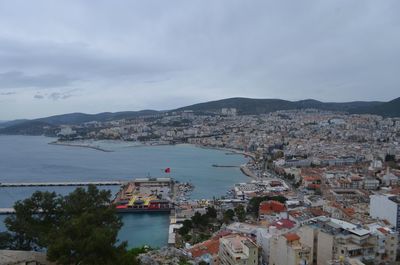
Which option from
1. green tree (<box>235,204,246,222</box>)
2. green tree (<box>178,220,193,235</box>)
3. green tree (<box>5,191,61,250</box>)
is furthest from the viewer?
green tree (<box>235,204,246,222</box>)

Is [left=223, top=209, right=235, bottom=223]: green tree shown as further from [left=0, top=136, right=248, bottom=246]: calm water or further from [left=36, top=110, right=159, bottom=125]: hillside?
[left=36, top=110, right=159, bottom=125]: hillside

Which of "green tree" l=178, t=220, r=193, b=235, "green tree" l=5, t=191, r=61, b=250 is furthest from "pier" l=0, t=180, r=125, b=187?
"green tree" l=5, t=191, r=61, b=250

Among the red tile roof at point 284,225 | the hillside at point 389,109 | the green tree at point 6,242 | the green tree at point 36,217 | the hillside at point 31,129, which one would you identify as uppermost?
the hillside at point 389,109

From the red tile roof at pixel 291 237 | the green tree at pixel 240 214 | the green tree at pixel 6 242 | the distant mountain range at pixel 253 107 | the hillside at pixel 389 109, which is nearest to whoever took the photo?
the green tree at pixel 6 242

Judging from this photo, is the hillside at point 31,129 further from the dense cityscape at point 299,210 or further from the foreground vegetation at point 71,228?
the foreground vegetation at point 71,228

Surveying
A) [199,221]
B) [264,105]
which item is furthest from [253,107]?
[199,221]

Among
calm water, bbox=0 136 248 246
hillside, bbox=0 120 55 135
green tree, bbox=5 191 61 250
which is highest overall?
green tree, bbox=5 191 61 250

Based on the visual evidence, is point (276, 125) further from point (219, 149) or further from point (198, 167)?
point (198, 167)

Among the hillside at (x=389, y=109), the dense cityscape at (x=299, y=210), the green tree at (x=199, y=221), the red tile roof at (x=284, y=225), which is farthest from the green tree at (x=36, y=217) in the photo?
the hillside at (x=389, y=109)
